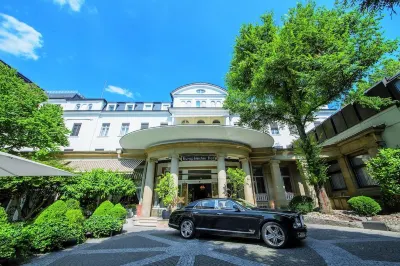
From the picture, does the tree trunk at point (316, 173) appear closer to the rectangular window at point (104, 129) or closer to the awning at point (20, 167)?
the awning at point (20, 167)

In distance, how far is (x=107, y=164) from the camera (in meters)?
16.9

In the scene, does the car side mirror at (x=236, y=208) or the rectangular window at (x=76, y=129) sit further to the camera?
the rectangular window at (x=76, y=129)

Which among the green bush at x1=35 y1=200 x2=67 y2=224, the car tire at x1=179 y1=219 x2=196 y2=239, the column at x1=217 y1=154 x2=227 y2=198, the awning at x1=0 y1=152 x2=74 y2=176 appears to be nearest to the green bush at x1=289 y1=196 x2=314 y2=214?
the column at x1=217 y1=154 x2=227 y2=198

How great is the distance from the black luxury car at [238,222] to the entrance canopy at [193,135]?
20.8 feet

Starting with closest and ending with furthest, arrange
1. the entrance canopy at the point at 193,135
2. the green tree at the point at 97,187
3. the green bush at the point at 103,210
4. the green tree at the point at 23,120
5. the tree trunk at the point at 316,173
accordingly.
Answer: the green bush at the point at 103,210 < the tree trunk at the point at 316,173 < the green tree at the point at 97,187 < the entrance canopy at the point at 193,135 < the green tree at the point at 23,120

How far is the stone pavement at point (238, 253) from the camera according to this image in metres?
4.70

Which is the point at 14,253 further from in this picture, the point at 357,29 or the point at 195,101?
the point at 195,101

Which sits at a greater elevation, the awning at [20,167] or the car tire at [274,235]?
the awning at [20,167]

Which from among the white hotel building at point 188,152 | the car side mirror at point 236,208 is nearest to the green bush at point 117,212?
the white hotel building at point 188,152

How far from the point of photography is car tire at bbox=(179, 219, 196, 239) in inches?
299

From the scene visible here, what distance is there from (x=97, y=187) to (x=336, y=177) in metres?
19.8

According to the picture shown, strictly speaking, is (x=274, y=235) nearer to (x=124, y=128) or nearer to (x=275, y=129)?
(x=275, y=129)

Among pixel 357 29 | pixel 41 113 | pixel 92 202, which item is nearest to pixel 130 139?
pixel 92 202

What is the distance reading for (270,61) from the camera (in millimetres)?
10734
